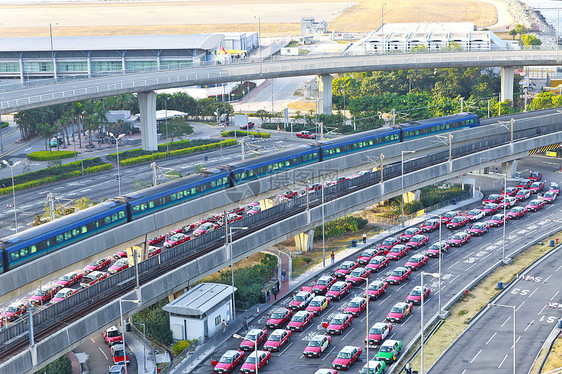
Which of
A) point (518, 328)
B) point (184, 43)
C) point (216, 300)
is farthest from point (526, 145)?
point (184, 43)

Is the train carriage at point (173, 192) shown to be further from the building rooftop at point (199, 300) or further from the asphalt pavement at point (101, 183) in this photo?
the building rooftop at point (199, 300)

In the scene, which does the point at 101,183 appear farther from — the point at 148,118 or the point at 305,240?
the point at 305,240

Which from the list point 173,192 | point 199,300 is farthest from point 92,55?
point 199,300

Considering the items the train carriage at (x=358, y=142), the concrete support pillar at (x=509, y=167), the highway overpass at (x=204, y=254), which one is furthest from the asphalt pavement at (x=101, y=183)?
the concrete support pillar at (x=509, y=167)

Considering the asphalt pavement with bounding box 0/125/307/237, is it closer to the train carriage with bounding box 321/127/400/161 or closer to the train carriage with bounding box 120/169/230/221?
the train carriage with bounding box 120/169/230/221

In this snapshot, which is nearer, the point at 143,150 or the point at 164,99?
the point at 143,150

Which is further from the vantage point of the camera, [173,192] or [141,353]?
[173,192]

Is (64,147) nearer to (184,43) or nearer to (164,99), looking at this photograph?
(164,99)
